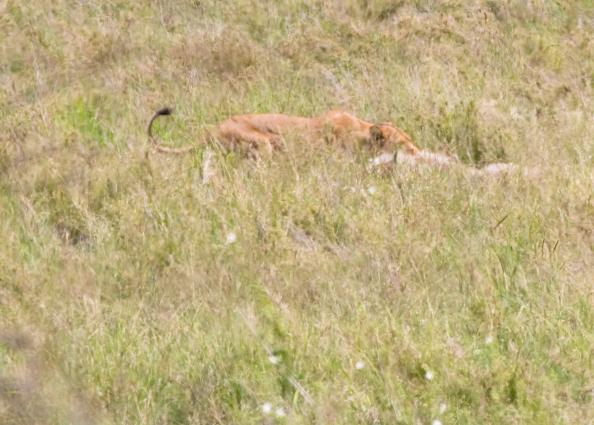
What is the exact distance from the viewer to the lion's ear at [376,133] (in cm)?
607

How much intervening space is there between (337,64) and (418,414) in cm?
499

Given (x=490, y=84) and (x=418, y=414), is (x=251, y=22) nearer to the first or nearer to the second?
(x=490, y=84)

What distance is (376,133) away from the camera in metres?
6.10

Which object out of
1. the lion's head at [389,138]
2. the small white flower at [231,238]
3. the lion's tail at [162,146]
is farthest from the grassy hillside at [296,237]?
the lion's head at [389,138]

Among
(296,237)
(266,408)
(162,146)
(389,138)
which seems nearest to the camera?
(266,408)

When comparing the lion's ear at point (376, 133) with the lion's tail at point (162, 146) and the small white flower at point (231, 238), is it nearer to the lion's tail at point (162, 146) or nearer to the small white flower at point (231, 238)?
the lion's tail at point (162, 146)

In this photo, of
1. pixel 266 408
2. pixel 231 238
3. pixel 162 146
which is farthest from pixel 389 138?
pixel 266 408

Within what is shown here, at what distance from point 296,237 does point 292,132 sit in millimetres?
1411

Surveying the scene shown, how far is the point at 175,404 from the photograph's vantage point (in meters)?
3.31

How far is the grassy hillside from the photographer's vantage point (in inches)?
130

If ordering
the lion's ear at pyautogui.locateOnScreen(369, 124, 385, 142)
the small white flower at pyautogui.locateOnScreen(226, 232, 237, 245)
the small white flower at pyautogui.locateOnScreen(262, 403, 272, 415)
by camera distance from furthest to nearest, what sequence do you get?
the lion's ear at pyautogui.locateOnScreen(369, 124, 385, 142) < the small white flower at pyautogui.locateOnScreen(226, 232, 237, 245) < the small white flower at pyautogui.locateOnScreen(262, 403, 272, 415)

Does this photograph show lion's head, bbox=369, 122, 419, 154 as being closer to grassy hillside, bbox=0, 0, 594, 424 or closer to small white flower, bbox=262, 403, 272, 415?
grassy hillside, bbox=0, 0, 594, 424

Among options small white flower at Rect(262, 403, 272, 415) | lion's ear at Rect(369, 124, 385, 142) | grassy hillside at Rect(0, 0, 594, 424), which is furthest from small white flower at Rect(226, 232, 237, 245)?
lion's ear at Rect(369, 124, 385, 142)

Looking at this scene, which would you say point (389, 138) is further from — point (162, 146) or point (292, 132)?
point (162, 146)
